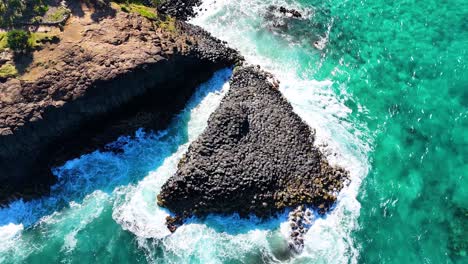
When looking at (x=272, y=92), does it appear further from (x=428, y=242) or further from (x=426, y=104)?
(x=428, y=242)

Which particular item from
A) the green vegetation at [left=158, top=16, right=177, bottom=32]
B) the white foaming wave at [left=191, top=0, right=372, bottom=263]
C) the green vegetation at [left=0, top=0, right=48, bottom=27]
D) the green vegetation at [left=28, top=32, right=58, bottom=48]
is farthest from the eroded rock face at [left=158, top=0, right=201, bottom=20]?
the green vegetation at [left=28, top=32, right=58, bottom=48]

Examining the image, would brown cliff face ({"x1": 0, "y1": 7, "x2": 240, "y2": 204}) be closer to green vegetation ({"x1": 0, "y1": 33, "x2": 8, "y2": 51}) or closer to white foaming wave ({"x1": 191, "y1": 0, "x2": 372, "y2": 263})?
green vegetation ({"x1": 0, "y1": 33, "x2": 8, "y2": 51})

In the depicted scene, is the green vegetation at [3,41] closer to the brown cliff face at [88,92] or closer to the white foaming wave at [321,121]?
the brown cliff face at [88,92]

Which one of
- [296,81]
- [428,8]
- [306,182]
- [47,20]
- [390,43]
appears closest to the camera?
[306,182]

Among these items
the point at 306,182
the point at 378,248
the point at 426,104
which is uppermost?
→ the point at 426,104

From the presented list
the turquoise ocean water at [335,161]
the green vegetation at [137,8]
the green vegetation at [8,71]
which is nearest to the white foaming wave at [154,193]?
the turquoise ocean water at [335,161]

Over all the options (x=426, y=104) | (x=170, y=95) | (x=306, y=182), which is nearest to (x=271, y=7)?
(x=170, y=95)
